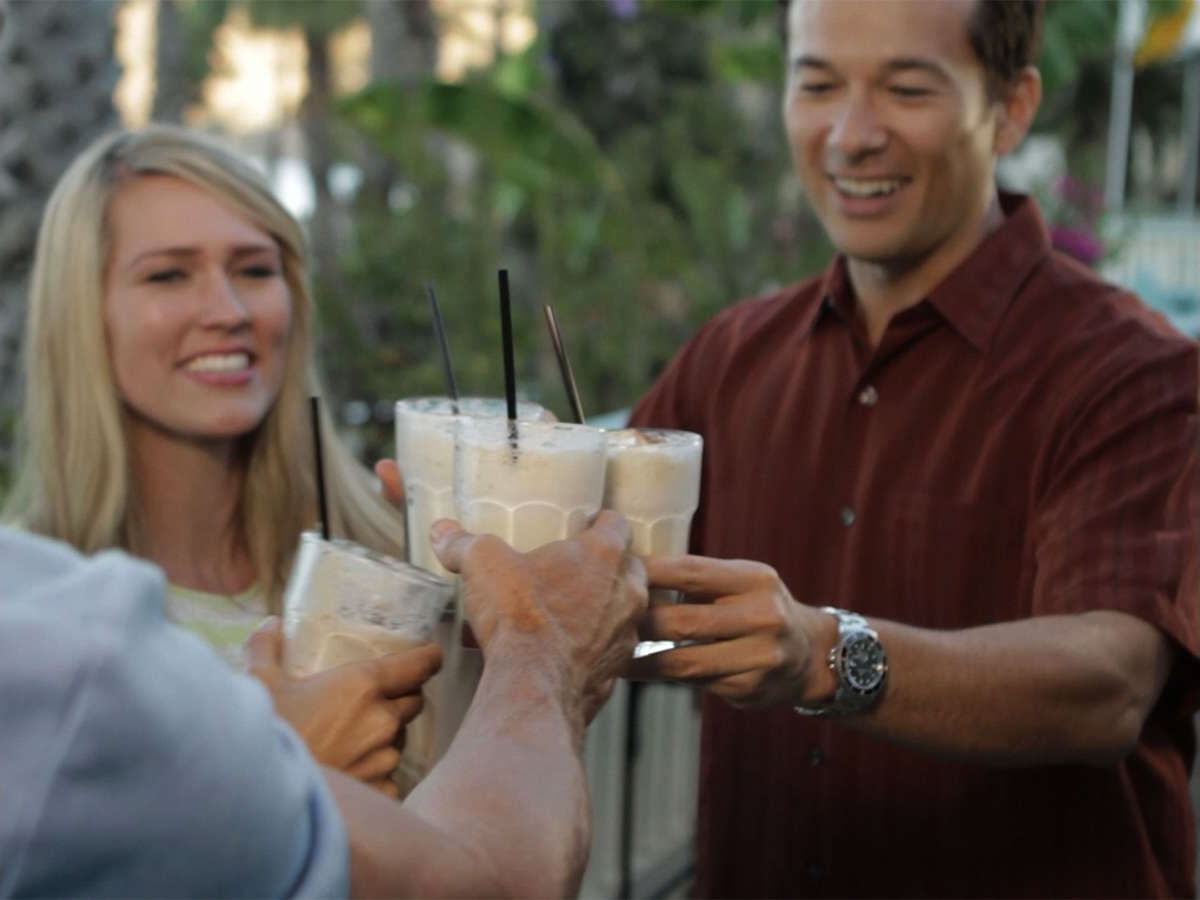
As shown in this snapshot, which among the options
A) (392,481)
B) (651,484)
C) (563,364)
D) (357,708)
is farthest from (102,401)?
(357,708)

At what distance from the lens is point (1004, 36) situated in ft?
8.09

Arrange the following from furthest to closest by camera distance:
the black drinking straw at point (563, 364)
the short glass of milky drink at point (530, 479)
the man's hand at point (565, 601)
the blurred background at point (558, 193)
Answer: the blurred background at point (558, 193)
the black drinking straw at point (563, 364)
the short glass of milky drink at point (530, 479)
the man's hand at point (565, 601)

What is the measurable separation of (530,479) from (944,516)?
34.9 inches

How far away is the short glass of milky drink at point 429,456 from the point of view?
190 cm

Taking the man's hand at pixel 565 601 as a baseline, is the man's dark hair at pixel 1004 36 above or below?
above

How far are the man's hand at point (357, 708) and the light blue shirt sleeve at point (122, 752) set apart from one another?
495 mm

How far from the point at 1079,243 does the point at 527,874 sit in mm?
5763

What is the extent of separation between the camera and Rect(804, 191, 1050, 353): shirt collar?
237 centimetres

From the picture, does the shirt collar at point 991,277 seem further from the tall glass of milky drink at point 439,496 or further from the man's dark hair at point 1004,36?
the tall glass of milky drink at point 439,496

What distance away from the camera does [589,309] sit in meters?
7.33

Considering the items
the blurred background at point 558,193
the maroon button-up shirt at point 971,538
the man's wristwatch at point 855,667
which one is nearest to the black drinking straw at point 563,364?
the man's wristwatch at point 855,667

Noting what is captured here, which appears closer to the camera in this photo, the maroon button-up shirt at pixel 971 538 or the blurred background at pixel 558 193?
the maroon button-up shirt at pixel 971 538

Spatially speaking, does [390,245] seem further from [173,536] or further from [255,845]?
[255,845]

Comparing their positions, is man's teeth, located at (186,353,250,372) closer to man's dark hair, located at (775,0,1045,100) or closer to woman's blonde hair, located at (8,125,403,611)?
woman's blonde hair, located at (8,125,403,611)
